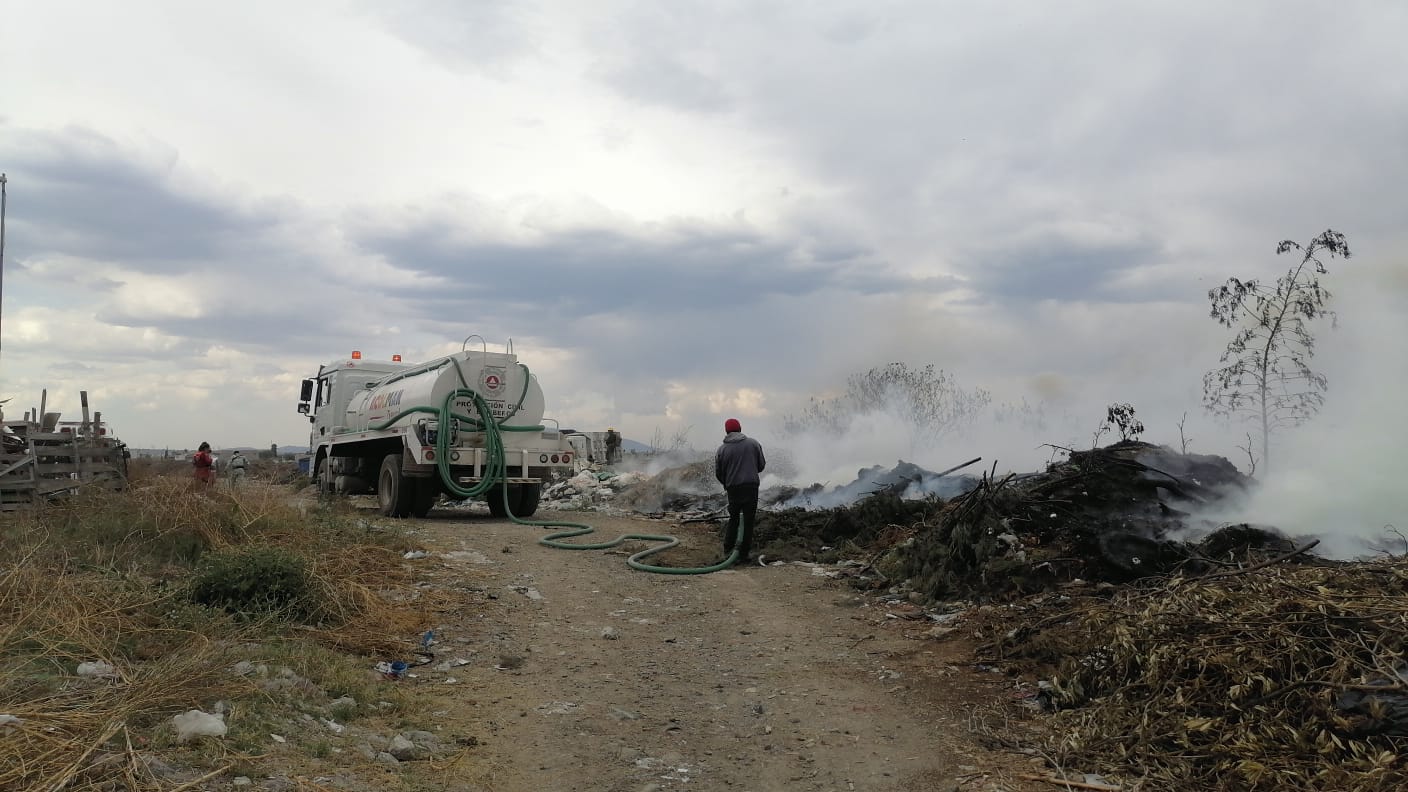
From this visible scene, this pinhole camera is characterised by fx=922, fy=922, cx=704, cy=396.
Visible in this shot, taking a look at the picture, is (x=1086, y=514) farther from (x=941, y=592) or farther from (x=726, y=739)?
(x=726, y=739)

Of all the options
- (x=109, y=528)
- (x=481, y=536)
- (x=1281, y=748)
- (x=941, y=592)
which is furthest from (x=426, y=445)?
(x=1281, y=748)

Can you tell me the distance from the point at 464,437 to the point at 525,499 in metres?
1.60

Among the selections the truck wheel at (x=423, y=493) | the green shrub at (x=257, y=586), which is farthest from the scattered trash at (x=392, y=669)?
the truck wheel at (x=423, y=493)

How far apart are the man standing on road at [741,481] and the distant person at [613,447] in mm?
16327

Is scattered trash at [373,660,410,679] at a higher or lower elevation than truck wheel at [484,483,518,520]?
lower

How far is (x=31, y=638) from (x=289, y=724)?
5.20 ft

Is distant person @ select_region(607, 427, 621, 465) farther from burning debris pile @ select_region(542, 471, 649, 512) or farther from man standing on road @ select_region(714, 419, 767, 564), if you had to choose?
man standing on road @ select_region(714, 419, 767, 564)

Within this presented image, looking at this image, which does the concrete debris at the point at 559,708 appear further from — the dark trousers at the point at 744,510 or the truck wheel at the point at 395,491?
the truck wheel at the point at 395,491

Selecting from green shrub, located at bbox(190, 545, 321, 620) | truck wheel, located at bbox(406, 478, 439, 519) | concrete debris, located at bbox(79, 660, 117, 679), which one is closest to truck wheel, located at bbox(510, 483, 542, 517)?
truck wheel, located at bbox(406, 478, 439, 519)

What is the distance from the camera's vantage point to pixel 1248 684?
4477 millimetres

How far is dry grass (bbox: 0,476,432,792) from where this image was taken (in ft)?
11.9

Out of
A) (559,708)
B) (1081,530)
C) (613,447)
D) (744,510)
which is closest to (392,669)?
(559,708)

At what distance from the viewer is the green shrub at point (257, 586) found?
21.6ft

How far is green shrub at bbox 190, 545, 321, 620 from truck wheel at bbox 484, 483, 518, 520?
7756mm
